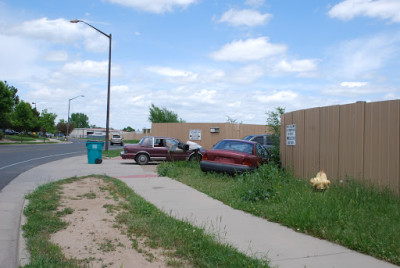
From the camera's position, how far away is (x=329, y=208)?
6.07 m

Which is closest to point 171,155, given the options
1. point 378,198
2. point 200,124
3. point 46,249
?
point 200,124

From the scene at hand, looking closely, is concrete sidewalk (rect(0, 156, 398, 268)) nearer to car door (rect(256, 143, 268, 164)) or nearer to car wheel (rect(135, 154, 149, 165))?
car door (rect(256, 143, 268, 164))

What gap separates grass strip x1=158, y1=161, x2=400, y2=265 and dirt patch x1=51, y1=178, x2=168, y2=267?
2526 mm

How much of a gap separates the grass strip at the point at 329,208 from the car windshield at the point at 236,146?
1.43 m

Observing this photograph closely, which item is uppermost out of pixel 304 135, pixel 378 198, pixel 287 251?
pixel 304 135

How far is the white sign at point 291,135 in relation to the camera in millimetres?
10094

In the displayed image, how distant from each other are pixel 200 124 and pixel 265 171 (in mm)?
15766

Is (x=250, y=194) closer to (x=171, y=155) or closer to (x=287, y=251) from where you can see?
(x=287, y=251)

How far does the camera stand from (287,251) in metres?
4.76

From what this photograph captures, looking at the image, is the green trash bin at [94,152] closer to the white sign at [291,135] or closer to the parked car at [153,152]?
the parked car at [153,152]

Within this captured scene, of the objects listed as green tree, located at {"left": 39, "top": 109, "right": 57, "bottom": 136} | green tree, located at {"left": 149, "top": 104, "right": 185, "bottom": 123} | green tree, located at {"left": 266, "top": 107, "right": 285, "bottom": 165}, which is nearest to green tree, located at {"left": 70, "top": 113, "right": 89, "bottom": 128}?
green tree, located at {"left": 39, "top": 109, "right": 57, "bottom": 136}

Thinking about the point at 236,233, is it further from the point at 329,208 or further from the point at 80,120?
the point at 80,120

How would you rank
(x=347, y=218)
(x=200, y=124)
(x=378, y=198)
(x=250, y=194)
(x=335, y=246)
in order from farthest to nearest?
(x=200, y=124) → (x=250, y=194) → (x=378, y=198) → (x=347, y=218) → (x=335, y=246)

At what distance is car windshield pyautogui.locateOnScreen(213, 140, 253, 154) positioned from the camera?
1095 centimetres
